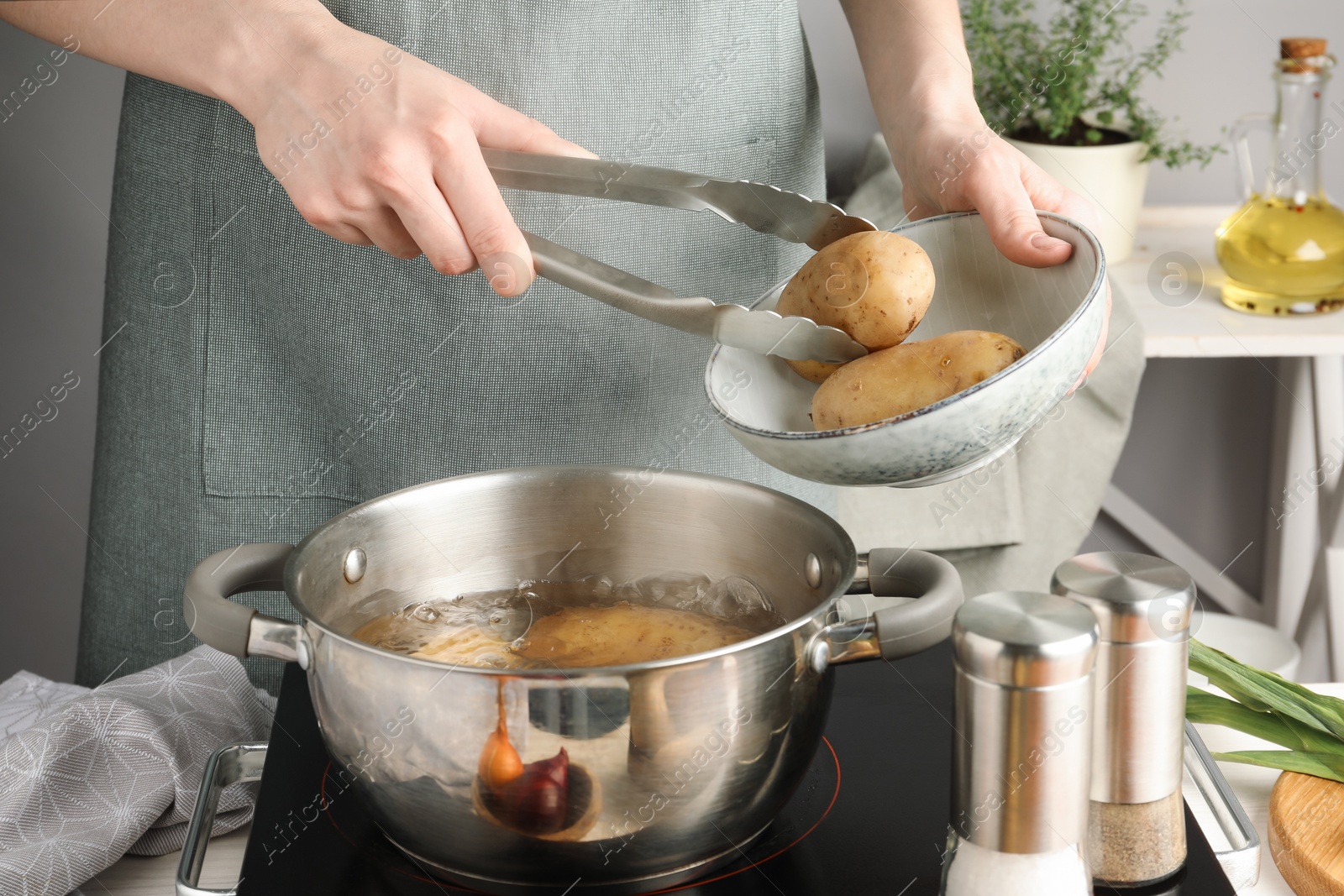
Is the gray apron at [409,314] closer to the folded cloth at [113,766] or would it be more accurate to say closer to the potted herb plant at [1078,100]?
the folded cloth at [113,766]

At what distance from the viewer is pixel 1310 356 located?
157 cm

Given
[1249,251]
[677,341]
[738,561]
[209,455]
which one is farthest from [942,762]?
[1249,251]

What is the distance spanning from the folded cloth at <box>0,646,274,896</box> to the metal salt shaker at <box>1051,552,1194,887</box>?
1.33 feet

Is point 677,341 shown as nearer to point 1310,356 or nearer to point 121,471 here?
point 121,471

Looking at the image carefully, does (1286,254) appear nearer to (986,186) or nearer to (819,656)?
(986,186)

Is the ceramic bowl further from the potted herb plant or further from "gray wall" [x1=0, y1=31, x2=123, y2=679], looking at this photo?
"gray wall" [x1=0, y1=31, x2=123, y2=679]

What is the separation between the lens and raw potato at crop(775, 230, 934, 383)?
59cm

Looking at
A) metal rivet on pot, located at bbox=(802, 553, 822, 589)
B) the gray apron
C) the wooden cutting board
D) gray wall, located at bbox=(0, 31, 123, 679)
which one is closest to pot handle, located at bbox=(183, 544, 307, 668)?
metal rivet on pot, located at bbox=(802, 553, 822, 589)

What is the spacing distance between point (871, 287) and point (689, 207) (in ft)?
0.36

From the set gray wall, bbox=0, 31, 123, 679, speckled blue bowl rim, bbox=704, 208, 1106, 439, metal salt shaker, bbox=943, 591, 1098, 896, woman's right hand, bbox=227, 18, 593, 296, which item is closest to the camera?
metal salt shaker, bbox=943, 591, 1098, 896

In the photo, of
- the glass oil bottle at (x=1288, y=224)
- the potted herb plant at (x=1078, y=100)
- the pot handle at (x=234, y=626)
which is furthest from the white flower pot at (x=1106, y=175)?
the pot handle at (x=234, y=626)

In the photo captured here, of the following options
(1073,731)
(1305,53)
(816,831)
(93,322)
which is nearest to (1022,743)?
(1073,731)

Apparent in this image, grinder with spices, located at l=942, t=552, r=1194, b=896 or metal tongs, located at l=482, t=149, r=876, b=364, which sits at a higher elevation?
metal tongs, located at l=482, t=149, r=876, b=364

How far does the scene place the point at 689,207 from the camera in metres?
0.62
